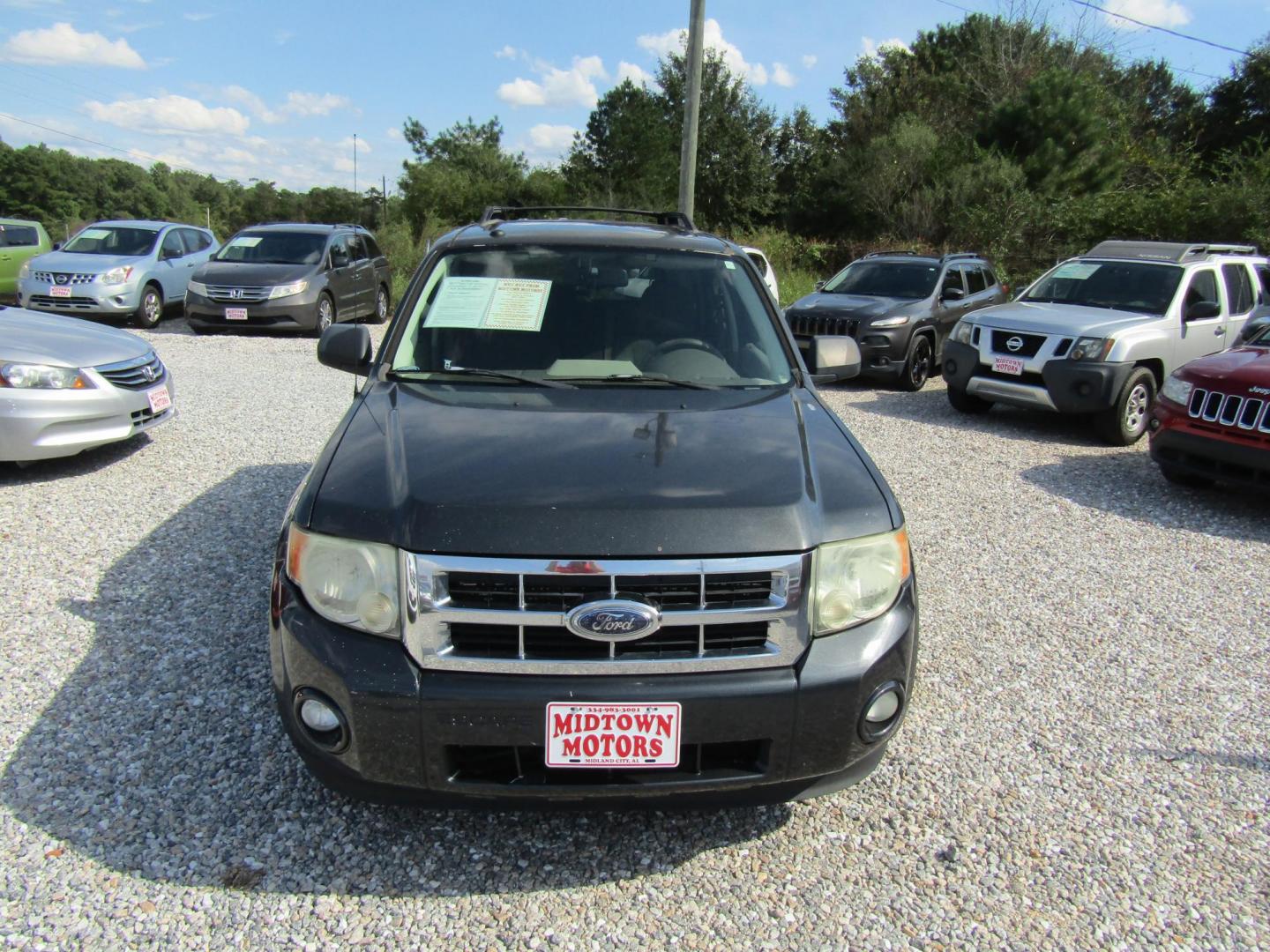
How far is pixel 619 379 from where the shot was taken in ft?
10.9

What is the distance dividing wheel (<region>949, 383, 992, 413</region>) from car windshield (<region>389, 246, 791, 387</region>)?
6584mm

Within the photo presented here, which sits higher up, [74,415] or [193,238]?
[193,238]

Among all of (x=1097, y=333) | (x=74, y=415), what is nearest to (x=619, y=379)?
(x=74, y=415)

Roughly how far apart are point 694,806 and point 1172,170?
27.4m

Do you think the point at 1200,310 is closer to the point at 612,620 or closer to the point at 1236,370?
the point at 1236,370

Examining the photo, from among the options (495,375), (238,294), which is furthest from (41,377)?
(238,294)

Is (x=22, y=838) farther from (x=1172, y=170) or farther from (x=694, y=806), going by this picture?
(x=1172, y=170)

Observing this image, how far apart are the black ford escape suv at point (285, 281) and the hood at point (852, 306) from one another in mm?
7200

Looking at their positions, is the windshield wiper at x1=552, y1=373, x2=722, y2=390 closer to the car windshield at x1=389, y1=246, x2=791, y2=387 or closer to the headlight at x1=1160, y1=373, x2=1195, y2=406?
the car windshield at x1=389, y1=246, x2=791, y2=387

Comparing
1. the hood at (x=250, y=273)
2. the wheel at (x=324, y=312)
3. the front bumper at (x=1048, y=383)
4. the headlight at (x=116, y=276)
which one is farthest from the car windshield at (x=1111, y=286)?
the headlight at (x=116, y=276)

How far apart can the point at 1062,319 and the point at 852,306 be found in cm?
293

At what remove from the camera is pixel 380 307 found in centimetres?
1645

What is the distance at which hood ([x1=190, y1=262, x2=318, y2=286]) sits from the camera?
13.6 meters

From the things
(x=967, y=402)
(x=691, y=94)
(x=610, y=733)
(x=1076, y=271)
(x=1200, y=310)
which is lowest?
(x=967, y=402)
